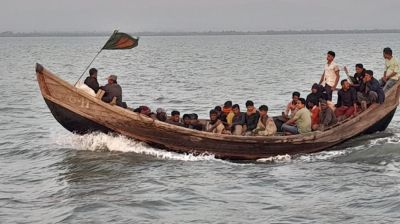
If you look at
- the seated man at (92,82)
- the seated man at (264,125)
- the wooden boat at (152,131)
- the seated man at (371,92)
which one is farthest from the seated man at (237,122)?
the seated man at (92,82)

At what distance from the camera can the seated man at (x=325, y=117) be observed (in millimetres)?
16359

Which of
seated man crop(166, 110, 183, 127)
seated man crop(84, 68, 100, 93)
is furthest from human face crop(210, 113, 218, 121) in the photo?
seated man crop(84, 68, 100, 93)

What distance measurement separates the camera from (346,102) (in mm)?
17172

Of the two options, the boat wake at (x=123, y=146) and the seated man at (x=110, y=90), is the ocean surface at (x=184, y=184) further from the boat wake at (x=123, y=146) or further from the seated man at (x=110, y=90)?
the seated man at (x=110, y=90)

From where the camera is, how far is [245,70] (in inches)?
2271

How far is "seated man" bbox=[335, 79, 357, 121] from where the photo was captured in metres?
17.0

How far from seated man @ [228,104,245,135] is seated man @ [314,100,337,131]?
1.91 meters

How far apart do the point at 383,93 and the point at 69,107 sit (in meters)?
8.09

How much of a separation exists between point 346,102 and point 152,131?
536cm

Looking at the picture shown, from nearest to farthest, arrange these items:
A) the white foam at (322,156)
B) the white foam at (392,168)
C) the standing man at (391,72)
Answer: the white foam at (392,168), the white foam at (322,156), the standing man at (391,72)

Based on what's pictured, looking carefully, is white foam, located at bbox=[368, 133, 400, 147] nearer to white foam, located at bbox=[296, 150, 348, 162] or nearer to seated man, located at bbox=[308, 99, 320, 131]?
white foam, located at bbox=[296, 150, 348, 162]

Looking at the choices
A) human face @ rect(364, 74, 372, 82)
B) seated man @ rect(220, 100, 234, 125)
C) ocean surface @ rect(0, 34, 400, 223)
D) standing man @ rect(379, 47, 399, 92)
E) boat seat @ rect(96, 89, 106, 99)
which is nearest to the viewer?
ocean surface @ rect(0, 34, 400, 223)

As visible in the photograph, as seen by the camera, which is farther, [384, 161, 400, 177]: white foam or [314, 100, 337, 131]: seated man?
[314, 100, 337, 131]: seated man

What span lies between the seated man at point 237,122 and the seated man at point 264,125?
37cm
